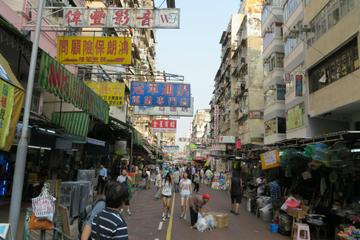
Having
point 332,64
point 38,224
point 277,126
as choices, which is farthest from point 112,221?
point 277,126

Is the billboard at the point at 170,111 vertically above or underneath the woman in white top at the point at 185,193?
above

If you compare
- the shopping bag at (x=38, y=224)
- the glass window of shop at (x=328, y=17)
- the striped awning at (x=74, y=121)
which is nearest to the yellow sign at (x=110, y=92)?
the striped awning at (x=74, y=121)

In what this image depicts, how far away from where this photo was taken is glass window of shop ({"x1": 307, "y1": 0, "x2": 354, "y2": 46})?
17188 millimetres

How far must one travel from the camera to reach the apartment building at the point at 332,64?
654 inches

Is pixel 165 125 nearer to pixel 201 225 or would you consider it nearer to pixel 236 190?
pixel 236 190

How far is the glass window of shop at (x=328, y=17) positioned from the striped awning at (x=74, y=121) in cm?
1284

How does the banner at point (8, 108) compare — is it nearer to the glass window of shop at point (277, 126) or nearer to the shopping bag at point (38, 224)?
the shopping bag at point (38, 224)

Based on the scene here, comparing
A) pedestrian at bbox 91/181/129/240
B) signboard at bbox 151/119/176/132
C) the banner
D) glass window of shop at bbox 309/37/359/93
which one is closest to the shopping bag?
the banner

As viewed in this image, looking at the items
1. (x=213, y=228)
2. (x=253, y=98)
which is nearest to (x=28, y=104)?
(x=213, y=228)

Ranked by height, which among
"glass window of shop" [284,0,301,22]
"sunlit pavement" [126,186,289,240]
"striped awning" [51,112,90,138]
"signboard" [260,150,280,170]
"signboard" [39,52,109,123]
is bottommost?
"sunlit pavement" [126,186,289,240]

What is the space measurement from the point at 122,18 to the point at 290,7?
57.9 feet

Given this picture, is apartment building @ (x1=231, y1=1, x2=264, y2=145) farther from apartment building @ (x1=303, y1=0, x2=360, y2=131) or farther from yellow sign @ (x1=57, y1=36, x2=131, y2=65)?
yellow sign @ (x1=57, y1=36, x2=131, y2=65)

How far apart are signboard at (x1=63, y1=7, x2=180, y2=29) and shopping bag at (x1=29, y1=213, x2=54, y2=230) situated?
7298 mm

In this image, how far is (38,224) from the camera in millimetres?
6773
